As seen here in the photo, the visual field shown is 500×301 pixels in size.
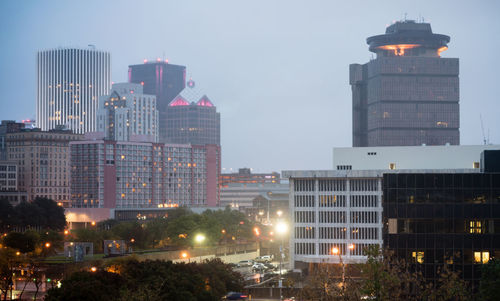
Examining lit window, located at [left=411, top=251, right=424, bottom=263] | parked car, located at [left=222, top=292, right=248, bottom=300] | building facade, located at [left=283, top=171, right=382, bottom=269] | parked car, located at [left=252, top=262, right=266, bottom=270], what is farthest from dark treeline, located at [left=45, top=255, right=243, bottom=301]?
parked car, located at [left=252, top=262, right=266, bottom=270]

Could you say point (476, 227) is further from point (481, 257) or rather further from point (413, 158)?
point (413, 158)

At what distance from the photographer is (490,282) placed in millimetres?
76062

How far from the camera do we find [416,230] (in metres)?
93.8

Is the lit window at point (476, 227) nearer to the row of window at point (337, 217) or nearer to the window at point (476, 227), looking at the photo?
the window at point (476, 227)

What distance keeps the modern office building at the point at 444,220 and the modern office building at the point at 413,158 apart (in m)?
66.4

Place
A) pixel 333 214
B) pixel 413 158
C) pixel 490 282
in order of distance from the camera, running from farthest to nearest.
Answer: pixel 413 158, pixel 333 214, pixel 490 282

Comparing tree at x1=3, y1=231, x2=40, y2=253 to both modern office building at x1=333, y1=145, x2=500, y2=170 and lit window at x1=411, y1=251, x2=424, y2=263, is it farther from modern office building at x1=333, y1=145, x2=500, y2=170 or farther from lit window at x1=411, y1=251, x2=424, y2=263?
lit window at x1=411, y1=251, x2=424, y2=263

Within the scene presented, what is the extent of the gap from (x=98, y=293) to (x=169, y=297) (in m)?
10.2

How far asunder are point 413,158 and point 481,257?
7301 centimetres

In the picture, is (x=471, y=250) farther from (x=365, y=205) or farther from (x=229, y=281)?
(x=365, y=205)

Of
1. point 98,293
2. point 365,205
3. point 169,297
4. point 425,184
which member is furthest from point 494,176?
point 365,205

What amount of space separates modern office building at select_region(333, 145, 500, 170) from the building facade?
8.90 m

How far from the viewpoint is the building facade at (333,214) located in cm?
15788

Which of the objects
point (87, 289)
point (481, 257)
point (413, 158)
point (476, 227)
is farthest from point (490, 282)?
point (413, 158)
